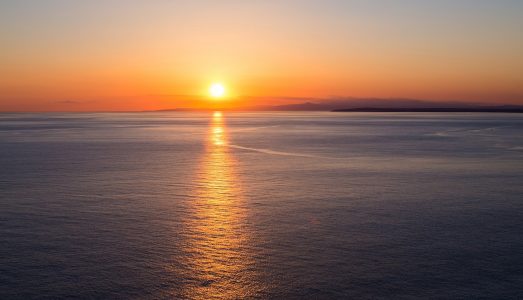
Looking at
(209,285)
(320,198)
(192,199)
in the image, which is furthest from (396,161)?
(209,285)

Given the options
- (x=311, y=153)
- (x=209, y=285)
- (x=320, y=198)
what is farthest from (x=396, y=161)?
(x=209, y=285)

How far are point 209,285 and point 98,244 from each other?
2.36 m

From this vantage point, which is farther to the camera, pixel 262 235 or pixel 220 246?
pixel 262 235

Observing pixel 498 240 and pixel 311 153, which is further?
pixel 311 153

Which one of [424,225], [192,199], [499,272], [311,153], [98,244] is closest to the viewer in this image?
[499,272]

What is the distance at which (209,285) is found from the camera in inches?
222

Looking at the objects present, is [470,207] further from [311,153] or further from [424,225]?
[311,153]

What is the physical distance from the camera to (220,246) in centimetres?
719

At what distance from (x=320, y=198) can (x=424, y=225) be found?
Result: 2.90 metres

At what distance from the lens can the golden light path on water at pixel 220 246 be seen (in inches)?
219

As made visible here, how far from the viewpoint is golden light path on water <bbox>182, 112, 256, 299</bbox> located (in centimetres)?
556

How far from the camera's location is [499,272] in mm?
6047

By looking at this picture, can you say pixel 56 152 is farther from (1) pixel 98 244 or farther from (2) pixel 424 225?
(2) pixel 424 225

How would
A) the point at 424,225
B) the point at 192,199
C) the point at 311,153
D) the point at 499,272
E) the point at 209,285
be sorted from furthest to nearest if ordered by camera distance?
1. the point at 311,153
2. the point at 192,199
3. the point at 424,225
4. the point at 499,272
5. the point at 209,285
